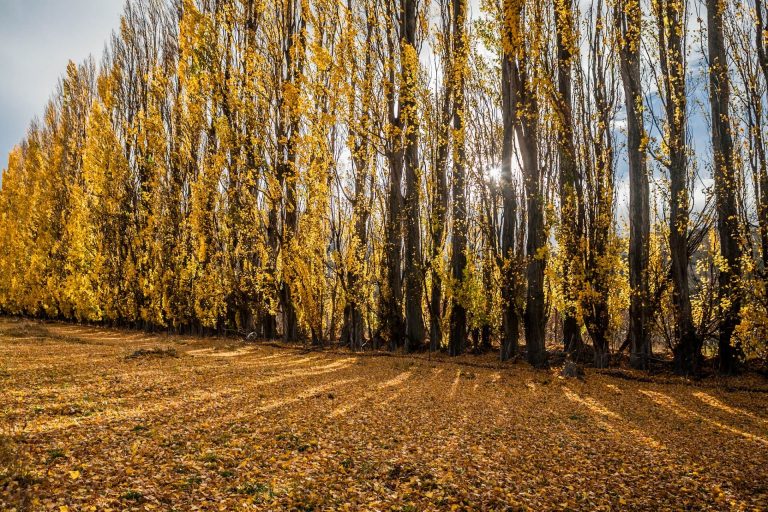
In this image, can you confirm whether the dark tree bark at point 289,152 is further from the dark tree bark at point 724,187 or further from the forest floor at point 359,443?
the dark tree bark at point 724,187

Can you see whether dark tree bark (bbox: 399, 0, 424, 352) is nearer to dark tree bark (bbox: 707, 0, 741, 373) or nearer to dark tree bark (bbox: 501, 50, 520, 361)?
dark tree bark (bbox: 501, 50, 520, 361)

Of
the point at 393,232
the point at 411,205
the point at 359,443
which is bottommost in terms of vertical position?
the point at 359,443

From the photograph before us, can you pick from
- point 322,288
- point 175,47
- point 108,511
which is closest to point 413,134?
point 322,288

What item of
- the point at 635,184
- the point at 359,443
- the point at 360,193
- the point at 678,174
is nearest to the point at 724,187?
the point at 678,174

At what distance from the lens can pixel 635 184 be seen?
10117 millimetres

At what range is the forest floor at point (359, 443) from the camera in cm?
297

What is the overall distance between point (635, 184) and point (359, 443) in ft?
30.2

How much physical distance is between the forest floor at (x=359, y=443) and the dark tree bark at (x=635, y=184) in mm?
1943

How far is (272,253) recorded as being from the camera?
13492 millimetres

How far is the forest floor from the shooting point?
297 centimetres

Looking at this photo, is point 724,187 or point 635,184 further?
point 635,184

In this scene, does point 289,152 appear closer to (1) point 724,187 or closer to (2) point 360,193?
(2) point 360,193

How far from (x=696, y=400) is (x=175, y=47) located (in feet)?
69.1

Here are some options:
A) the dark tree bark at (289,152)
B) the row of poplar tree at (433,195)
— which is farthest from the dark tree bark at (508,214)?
the dark tree bark at (289,152)
